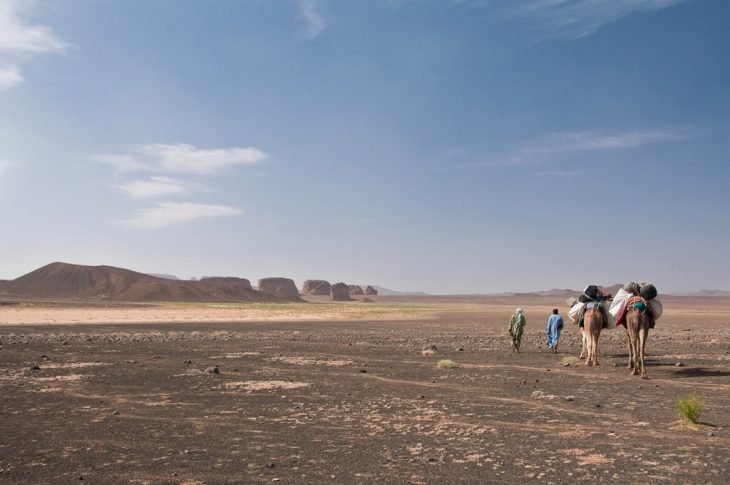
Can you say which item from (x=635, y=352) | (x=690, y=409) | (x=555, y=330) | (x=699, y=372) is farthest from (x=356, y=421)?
(x=555, y=330)

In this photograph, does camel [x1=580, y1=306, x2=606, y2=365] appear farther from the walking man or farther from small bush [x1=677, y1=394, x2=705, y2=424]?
small bush [x1=677, y1=394, x2=705, y2=424]

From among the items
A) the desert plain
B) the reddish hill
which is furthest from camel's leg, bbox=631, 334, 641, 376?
the reddish hill

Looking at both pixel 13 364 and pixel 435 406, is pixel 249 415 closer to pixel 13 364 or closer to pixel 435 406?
pixel 435 406

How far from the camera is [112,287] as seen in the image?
550 feet

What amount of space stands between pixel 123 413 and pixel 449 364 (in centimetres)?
963

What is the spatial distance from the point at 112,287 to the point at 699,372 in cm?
17200

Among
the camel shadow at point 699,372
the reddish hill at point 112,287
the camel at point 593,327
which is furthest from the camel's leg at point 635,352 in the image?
the reddish hill at point 112,287

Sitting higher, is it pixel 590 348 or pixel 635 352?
pixel 635 352

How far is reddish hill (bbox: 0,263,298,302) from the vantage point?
147500 millimetres

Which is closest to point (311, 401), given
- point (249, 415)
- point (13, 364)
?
point (249, 415)

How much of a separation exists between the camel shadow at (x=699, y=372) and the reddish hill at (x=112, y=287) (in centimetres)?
13426

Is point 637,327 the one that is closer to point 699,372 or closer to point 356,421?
point 699,372

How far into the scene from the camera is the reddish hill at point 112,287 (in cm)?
14750

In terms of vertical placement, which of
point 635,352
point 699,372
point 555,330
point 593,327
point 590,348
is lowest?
point 699,372
